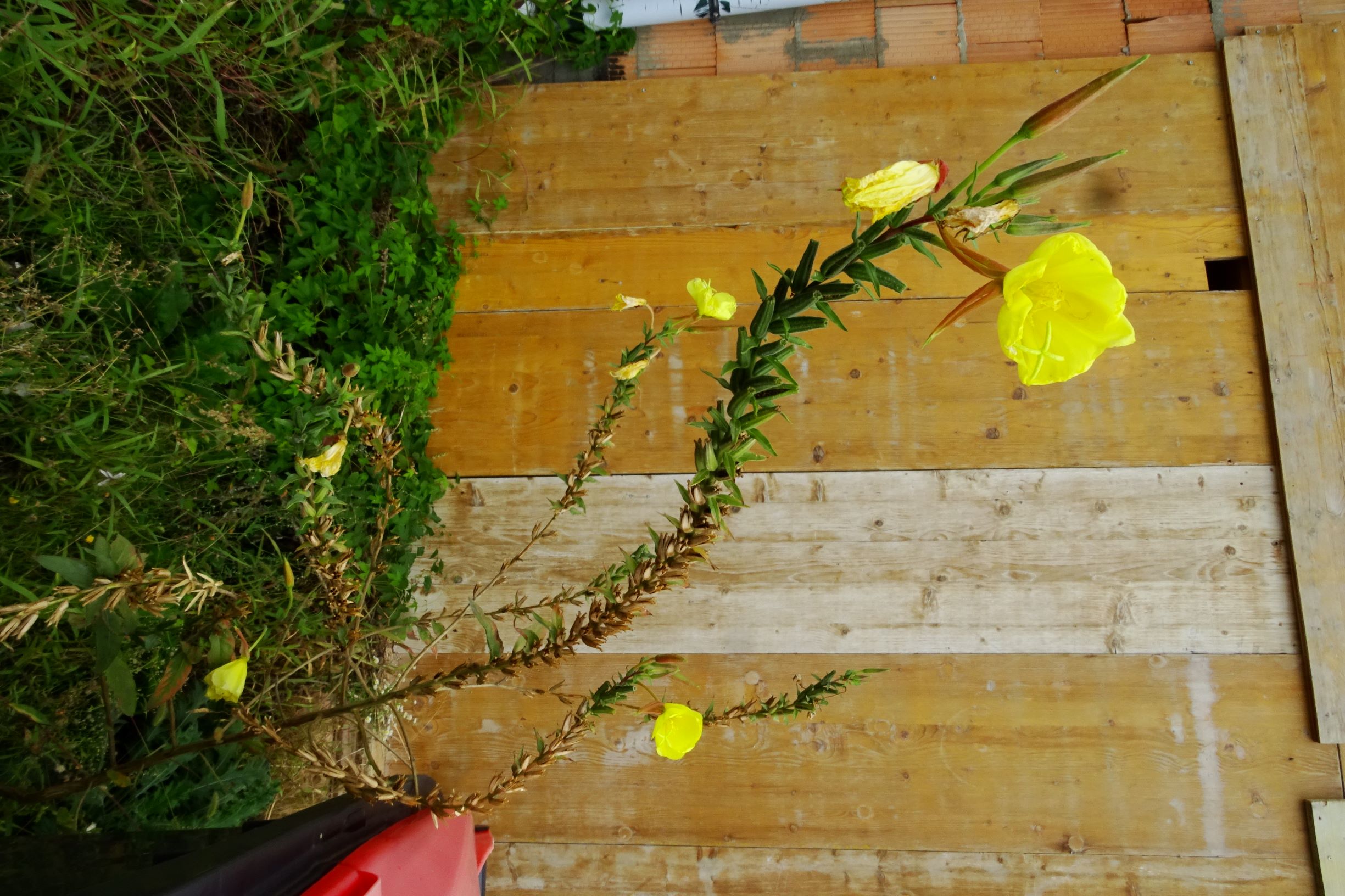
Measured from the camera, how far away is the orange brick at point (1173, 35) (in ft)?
6.10

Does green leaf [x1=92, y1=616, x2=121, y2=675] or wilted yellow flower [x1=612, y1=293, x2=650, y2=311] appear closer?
green leaf [x1=92, y1=616, x2=121, y2=675]

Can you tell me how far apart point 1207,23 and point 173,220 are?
228 centimetres

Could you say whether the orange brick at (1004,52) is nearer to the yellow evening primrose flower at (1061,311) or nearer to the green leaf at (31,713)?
the yellow evening primrose flower at (1061,311)

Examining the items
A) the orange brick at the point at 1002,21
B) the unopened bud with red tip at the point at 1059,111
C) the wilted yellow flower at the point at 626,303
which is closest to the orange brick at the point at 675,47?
the orange brick at the point at 1002,21

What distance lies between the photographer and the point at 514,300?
188 centimetres

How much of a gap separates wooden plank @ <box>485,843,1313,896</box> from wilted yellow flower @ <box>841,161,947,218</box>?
5.10 feet

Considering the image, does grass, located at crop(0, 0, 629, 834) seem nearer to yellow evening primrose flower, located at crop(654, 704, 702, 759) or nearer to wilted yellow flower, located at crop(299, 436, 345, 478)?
wilted yellow flower, located at crop(299, 436, 345, 478)

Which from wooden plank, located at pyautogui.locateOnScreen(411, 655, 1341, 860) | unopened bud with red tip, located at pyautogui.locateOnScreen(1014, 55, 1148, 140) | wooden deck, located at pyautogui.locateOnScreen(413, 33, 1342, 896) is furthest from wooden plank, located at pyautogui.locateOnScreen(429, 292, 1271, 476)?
unopened bud with red tip, located at pyautogui.locateOnScreen(1014, 55, 1148, 140)

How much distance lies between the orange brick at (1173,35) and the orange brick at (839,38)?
61cm

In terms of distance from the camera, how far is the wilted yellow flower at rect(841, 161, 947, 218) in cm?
61

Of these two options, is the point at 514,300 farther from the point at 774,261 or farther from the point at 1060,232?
the point at 1060,232

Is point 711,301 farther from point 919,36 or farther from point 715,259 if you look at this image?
point 919,36

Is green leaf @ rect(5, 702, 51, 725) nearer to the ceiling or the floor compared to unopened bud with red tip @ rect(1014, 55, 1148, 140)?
nearer to the floor

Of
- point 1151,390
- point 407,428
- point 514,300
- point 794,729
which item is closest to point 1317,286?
point 1151,390
